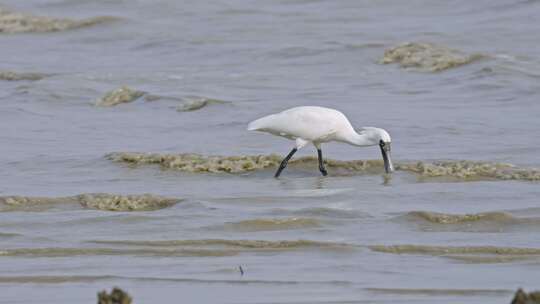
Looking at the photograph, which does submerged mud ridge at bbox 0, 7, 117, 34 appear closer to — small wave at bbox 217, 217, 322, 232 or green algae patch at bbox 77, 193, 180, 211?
green algae patch at bbox 77, 193, 180, 211

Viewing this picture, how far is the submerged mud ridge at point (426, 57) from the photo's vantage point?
61.8ft

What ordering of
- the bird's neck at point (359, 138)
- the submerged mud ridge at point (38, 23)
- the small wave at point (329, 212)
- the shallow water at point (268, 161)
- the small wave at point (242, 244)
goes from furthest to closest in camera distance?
the submerged mud ridge at point (38, 23)
the bird's neck at point (359, 138)
the small wave at point (329, 212)
the small wave at point (242, 244)
the shallow water at point (268, 161)

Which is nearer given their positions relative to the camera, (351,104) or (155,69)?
(351,104)

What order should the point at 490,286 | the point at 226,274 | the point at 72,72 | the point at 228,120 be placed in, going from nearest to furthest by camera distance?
the point at 490,286, the point at 226,274, the point at 228,120, the point at 72,72

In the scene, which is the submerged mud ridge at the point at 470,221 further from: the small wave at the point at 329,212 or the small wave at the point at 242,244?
the small wave at the point at 242,244

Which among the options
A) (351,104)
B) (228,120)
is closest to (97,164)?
(228,120)

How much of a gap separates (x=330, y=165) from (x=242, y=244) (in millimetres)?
4496

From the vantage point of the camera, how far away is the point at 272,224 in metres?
8.92

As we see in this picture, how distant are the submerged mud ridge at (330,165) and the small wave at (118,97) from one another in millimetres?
4273

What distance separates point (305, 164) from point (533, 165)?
240 cm

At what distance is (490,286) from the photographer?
6.82m

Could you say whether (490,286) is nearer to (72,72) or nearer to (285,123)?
(285,123)

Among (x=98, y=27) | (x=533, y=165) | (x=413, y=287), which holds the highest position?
(x=413, y=287)

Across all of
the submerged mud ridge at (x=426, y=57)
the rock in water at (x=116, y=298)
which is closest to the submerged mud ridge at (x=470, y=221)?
the rock in water at (x=116, y=298)
